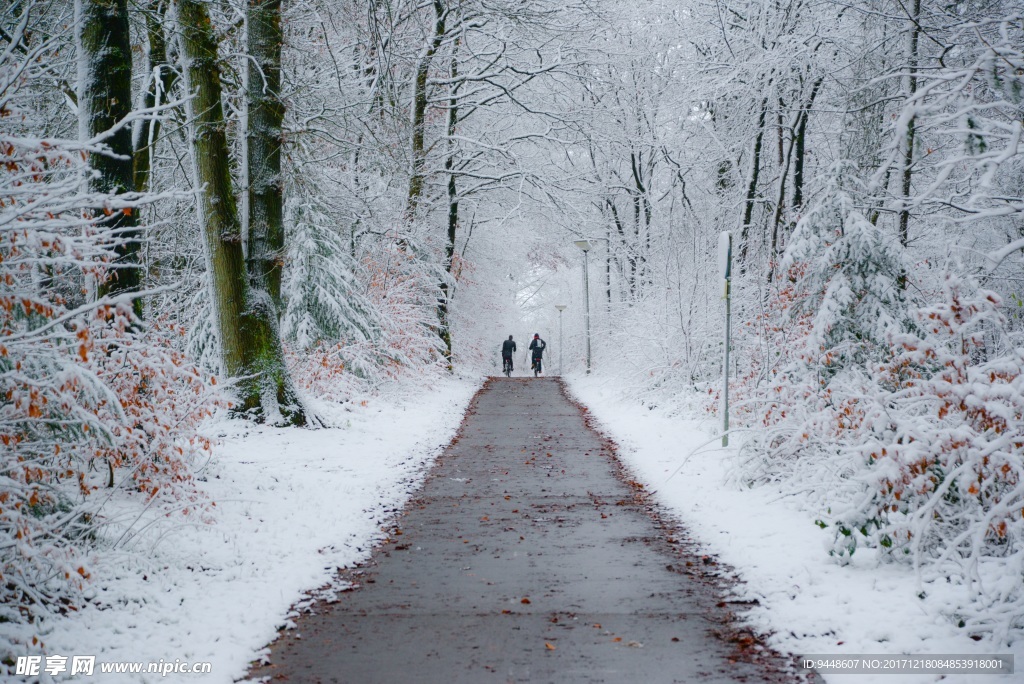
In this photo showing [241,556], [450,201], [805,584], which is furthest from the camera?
[450,201]

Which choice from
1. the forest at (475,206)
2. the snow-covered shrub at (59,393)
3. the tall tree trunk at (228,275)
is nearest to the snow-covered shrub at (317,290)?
the forest at (475,206)

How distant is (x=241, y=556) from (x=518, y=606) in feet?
7.80

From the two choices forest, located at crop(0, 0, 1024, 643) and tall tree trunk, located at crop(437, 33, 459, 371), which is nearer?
Answer: forest, located at crop(0, 0, 1024, 643)

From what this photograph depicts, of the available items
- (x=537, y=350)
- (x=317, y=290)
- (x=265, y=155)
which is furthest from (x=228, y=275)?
(x=537, y=350)

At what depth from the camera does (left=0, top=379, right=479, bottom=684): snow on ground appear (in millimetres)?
4406

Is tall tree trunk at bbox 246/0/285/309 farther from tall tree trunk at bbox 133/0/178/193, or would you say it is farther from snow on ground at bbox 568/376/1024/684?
snow on ground at bbox 568/376/1024/684

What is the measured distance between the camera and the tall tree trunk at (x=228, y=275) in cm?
1080

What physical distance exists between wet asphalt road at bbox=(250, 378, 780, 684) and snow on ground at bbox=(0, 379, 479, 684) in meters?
0.32

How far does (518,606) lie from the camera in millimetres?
5258

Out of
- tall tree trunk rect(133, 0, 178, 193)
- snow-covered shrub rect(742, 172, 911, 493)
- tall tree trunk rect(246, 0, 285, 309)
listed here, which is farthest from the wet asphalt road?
tall tree trunk rect(133, 0, 178, 193)

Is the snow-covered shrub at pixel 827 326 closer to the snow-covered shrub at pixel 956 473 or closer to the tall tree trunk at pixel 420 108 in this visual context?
the snow-covered shrub at pixel 956 473

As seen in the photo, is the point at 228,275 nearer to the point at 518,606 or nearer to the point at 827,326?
the point at 518,606

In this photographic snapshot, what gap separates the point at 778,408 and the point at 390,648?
6072 millimetres

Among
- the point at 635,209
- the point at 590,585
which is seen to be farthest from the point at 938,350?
the point at 635,209
